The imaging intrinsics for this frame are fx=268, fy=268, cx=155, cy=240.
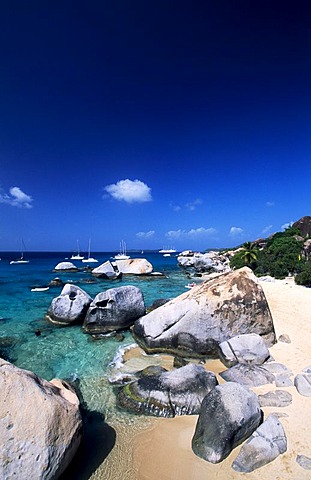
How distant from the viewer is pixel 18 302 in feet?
74.5

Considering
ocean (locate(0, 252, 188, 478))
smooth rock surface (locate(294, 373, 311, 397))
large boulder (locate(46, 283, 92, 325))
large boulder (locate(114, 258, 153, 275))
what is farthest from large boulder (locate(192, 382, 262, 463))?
large boulder (locate(114, 258, 153, 275))

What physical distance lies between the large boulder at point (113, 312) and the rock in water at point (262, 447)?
30.6ft

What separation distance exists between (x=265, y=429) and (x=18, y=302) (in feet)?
72.4

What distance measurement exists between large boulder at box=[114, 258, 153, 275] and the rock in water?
128 feet

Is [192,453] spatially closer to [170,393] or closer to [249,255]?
[170,393]

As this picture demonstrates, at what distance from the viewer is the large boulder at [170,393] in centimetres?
689

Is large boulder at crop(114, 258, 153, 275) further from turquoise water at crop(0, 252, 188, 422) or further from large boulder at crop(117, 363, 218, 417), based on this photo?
large boulder at crop(117, 363, 218, 417)

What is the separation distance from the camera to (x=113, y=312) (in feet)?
46.4

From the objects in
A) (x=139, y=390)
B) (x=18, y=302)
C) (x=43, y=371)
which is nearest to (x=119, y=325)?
(x=43, y=371)

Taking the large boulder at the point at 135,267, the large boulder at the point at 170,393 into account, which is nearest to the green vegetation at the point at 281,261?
the large boulder at the point at 135,267

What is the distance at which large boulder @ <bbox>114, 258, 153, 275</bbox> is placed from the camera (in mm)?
44844

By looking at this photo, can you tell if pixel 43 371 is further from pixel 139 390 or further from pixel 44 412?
pixel 44 412

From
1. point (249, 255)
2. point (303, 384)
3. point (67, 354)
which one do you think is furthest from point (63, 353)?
point (249, 255)

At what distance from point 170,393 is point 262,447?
8.13ft
